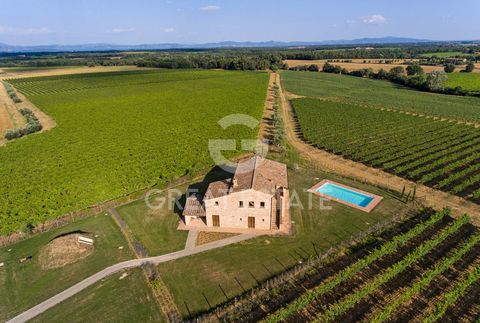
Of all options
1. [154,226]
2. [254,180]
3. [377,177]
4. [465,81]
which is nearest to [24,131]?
[154,226]

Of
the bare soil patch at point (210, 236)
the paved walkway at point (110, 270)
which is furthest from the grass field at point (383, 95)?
the paved walkway at point (110, 270)

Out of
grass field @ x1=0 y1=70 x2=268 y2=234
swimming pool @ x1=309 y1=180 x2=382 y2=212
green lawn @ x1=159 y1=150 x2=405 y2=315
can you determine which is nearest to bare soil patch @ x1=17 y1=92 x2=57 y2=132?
grass field @ x1=0 y1=70 x2=268 y2=234

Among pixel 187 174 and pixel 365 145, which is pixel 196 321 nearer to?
pixel 187 174

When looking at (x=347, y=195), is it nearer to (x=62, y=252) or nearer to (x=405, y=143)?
(x=405, y=143)

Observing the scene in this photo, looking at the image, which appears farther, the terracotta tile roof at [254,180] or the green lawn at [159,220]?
the terracotta tile roof at [254,180]

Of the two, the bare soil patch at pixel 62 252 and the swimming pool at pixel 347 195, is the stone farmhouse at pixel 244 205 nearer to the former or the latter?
the swimming pool at pixel 347 195

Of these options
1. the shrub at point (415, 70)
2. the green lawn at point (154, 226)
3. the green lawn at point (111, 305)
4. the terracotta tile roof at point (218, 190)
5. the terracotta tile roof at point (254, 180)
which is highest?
the terracotta tile roof at point (254, 180)
